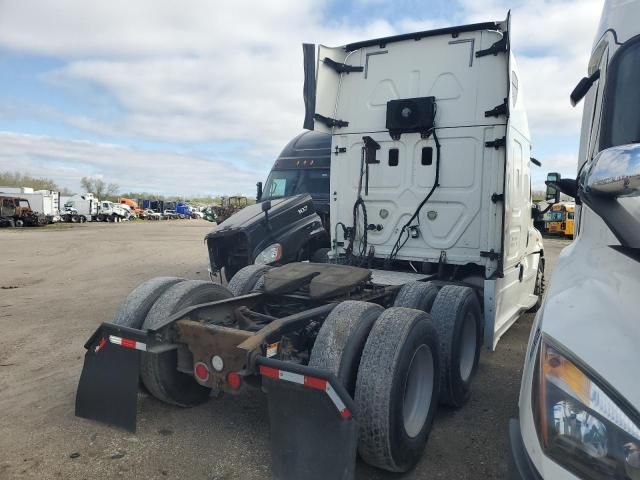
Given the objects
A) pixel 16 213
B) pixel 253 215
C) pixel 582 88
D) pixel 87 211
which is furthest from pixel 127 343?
pixel 87 211

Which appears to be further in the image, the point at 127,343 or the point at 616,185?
the point at 127,343

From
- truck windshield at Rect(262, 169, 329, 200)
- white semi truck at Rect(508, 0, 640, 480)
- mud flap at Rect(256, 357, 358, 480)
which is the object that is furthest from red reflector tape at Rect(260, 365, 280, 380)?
truck windshield at Rect(262, 169, 329, 200)

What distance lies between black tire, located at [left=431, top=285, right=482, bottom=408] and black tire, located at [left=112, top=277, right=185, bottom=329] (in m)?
2.30

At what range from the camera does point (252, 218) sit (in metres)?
7.40

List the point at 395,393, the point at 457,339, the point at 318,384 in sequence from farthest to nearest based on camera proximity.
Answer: the point at 457,339, the point at 395,393, the point at 318,384

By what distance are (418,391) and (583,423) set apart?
2.05 meters

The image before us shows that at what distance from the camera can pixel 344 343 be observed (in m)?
3.04

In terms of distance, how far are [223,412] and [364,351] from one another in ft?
5.23

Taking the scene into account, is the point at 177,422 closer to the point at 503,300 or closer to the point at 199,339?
the point at 199,339

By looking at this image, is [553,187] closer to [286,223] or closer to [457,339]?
[457,339]

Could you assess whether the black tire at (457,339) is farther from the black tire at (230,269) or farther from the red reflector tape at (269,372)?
the black tire at (230,269)

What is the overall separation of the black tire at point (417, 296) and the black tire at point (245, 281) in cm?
152

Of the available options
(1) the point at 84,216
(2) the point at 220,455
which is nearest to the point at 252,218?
(2) the point at 220,455

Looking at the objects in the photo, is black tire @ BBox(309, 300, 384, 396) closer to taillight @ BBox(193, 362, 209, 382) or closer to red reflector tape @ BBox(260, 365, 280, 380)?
red reflector tape @ BBox(260, 365, 280, 380)
